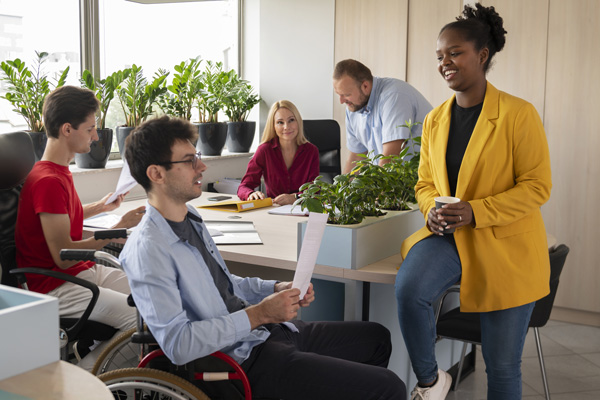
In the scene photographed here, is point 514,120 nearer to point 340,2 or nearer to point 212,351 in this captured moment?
point 212,351

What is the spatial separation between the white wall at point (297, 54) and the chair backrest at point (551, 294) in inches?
112

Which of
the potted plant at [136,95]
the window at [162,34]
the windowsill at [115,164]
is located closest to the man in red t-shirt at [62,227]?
the windowsill at [115,164]

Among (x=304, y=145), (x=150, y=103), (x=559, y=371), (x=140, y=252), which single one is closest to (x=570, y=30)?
(x=304, y=145)

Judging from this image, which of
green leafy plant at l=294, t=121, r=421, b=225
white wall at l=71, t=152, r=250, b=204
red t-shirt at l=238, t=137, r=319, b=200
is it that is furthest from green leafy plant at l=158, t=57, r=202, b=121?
green leafy plant at l=294, t=121, r=421, b=225

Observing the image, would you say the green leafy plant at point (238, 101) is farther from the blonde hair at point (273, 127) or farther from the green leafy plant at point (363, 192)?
the green leafy plant at point (363, 192)

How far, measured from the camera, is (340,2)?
4.95 metres

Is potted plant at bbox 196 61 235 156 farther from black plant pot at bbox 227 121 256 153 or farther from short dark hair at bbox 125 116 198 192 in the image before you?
short dark hair at bbox 125 116 198 192

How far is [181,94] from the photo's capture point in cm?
456

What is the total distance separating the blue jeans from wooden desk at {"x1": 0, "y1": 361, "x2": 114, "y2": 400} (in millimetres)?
1140

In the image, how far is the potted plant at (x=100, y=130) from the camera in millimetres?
3875

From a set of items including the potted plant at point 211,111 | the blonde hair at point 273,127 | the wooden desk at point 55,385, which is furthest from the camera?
the potted plant at point 211,111

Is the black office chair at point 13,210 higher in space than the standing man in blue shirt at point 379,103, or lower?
lower

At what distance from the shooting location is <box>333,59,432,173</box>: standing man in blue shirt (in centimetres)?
355

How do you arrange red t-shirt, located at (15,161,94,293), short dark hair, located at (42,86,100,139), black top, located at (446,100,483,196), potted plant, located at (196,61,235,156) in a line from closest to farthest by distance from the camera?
black top, located at (446,100,483,196)
red t-shirt, located at (15,161,94,293)
short dark hair, located at (42,86,100,139)
potted plant, located at (196,61,235,156)
